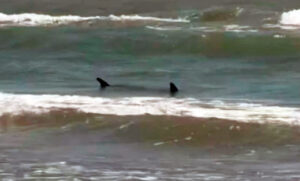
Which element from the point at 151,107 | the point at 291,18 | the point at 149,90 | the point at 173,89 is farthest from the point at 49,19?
the point at 151,107

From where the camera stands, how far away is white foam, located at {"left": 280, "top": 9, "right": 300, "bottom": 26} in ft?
62.9

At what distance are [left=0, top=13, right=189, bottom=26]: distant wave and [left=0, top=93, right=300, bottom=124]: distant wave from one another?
29.9ft

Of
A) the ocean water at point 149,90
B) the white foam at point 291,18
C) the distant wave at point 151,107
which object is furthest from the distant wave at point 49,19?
the distant wave at point 151,107

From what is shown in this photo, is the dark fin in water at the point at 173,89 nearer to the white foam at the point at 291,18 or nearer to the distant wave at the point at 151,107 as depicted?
the distant wave at the point at 151,107

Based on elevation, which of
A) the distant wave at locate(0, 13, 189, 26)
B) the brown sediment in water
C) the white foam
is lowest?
the brown sediment in water

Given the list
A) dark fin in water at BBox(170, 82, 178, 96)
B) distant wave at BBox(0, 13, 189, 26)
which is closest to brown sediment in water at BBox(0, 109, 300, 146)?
dark fin in water at BBox(170, 82, 178, 96)

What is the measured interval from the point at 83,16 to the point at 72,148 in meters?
13.2

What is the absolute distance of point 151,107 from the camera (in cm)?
1013

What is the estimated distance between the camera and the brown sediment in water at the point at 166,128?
8.60 metres

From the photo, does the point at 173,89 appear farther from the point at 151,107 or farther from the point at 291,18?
the point at 291,18

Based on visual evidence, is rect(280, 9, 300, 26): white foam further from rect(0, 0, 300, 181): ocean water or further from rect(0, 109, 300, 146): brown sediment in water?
rect(0, 109, 300, 146): brown sediment in water

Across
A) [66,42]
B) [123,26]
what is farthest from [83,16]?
[66,42]

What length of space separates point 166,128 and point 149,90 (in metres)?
3.00

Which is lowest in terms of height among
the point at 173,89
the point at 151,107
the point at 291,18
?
the point at 151,107
